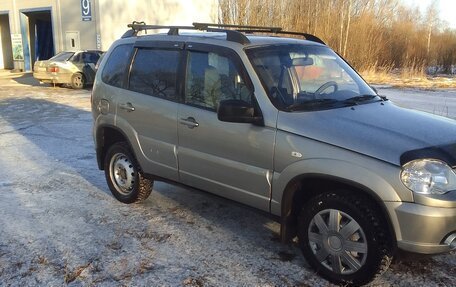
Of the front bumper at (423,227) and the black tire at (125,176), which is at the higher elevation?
the front bumper at (423,227)

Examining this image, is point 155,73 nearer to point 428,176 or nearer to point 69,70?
point 428,176

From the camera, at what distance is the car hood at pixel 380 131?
3053mm

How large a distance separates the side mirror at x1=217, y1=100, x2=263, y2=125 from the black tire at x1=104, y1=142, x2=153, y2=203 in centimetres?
177

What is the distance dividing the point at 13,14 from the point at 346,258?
101ft

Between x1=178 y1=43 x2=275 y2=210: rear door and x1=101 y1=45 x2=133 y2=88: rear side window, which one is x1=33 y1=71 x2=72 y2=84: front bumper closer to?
x1=101 y1=45 x2=133 y2=88: rear side window

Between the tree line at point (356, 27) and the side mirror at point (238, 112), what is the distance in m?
23.1

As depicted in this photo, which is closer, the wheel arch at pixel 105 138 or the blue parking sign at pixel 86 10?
the wheel arch at pixel 105 138

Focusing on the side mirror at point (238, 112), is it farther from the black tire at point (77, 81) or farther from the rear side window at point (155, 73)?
the black tire at point (77, 81)

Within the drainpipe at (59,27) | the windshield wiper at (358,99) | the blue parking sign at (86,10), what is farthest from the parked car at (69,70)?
the windshield wiper at (358,99)

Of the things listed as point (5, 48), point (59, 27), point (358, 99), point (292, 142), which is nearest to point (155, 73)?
point (292, 142)

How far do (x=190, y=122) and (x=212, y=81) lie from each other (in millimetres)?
433

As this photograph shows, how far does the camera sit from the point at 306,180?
3492mm

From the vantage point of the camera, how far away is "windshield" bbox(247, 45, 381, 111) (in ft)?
12.4

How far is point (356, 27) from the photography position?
2661 centimetres
